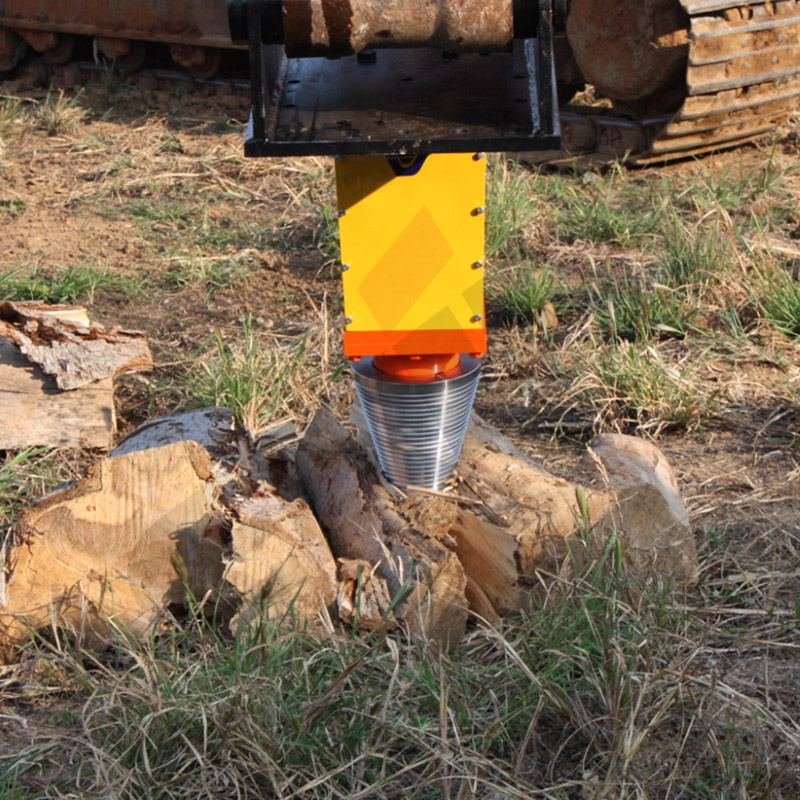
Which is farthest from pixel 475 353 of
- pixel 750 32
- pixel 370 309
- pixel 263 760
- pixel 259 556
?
pixel 750 32

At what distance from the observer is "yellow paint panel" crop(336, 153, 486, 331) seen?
1.94 metres

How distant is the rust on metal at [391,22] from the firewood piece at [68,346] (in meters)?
1.79

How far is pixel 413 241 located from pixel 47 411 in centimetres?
166

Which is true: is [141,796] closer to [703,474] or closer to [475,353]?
[475,353]

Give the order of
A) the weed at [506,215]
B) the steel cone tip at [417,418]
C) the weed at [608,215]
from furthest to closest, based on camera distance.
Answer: the weed at [608,215], the weed at [506,215], the steel cone tip at [417,418]

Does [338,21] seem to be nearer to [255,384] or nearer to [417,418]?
[417,418]

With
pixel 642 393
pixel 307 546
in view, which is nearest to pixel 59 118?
pixel 642 393

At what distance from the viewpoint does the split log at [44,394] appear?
3.14 metres

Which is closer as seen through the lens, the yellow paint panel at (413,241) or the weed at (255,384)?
the yellow paint panel at (413,241)

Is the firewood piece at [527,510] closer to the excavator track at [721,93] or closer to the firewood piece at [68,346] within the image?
the firewood piece at [68,346]

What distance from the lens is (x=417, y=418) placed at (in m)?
2.21

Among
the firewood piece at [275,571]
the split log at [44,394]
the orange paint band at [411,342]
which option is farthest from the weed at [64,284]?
the orange paint band at [411,342]

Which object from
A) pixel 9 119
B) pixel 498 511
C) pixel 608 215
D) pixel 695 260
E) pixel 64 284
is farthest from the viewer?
pixel 9 119

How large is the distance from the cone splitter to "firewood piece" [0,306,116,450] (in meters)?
1.21
